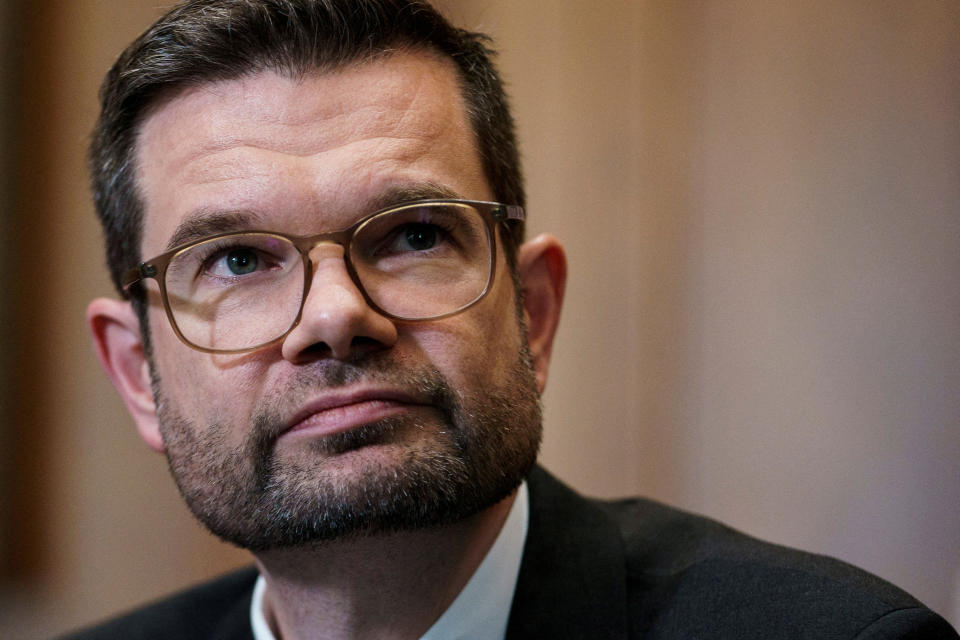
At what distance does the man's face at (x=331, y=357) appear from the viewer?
1.52m

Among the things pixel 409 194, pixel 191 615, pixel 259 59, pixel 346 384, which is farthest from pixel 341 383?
pixel 191 615

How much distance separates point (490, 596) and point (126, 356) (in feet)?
3.06

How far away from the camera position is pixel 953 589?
235 cm

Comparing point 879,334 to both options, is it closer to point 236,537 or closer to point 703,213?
point 703,213

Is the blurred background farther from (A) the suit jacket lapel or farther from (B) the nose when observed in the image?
(B) the nose

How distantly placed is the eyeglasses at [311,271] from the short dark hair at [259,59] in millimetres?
164

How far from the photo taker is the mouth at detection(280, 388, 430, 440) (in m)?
1.51

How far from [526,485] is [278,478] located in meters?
0.65

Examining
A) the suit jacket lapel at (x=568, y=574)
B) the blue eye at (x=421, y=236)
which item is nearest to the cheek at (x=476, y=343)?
the blue eye at (x=421, y=236)

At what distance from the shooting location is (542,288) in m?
2.08

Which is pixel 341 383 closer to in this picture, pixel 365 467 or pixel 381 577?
pixel 365 467

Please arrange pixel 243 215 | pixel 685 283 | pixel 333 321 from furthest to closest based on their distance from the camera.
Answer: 1. pixel 685 283
2. pixel 243 215
3. pixel 333 321

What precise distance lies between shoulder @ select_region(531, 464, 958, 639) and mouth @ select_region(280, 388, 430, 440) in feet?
1.89

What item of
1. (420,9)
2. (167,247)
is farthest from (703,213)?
(167,247)
